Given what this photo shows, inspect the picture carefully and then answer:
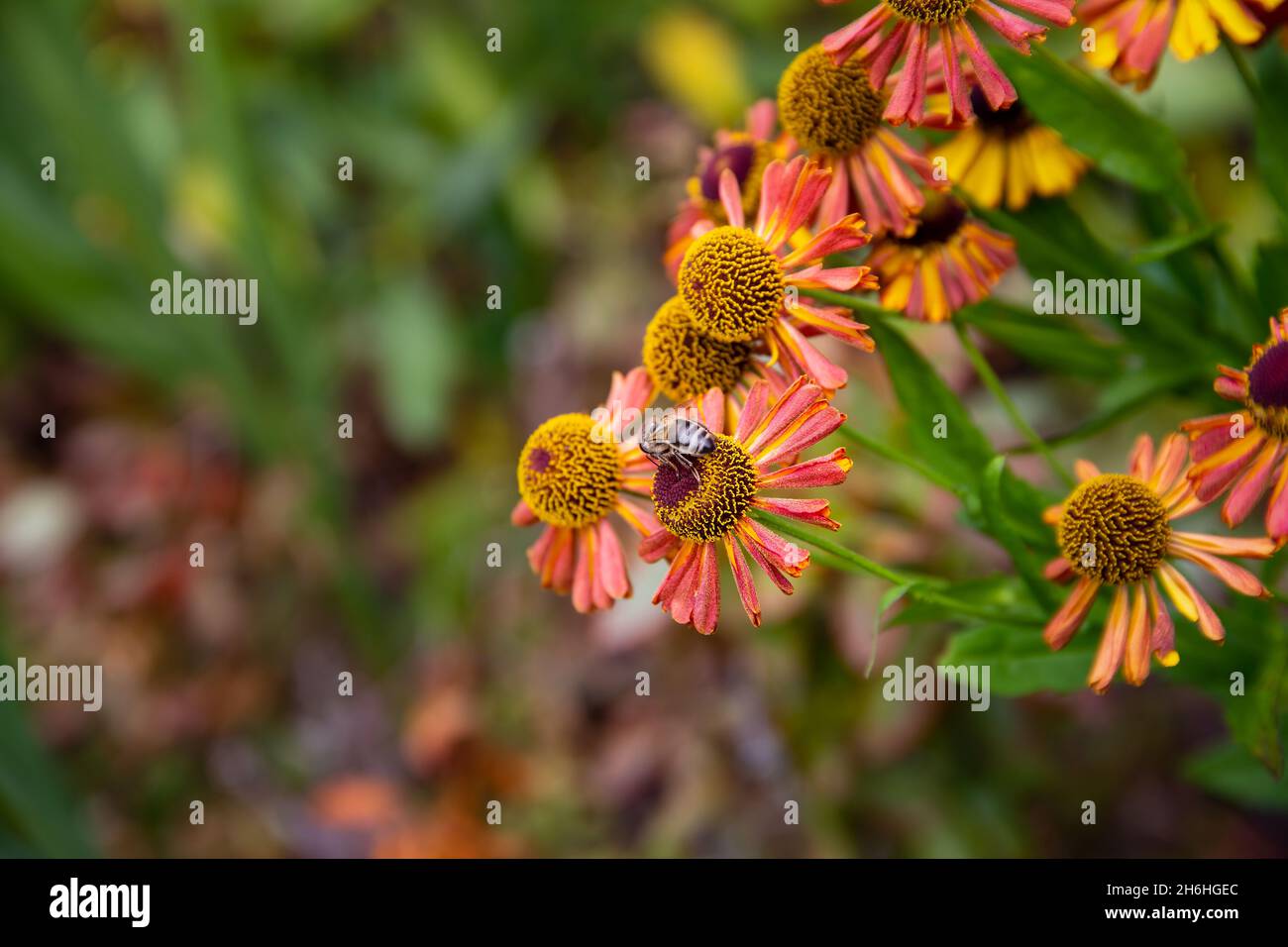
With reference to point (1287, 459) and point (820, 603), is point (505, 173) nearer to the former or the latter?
point (820, 603)

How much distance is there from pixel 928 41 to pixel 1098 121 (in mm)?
116

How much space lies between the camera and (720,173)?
0.60 metres

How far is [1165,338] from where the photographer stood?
0.67 meters

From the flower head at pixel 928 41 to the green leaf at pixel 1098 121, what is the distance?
0.04 metres

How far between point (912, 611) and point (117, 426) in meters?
1.99

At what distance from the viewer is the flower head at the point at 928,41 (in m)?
0.51

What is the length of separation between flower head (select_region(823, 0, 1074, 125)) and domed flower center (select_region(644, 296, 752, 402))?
0.44 feet

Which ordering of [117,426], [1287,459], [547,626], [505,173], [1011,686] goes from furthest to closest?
1. [117,426]
2. [505,173]
3. [547,626]
4. [1011,686]
5. [1287,459]

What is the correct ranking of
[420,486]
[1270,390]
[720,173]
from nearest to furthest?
[1270,390]
[720,173]
[420,486]

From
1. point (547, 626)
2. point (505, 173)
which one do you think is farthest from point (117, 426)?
point (547, 626)

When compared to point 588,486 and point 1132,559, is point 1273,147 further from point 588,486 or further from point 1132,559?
point 588,486

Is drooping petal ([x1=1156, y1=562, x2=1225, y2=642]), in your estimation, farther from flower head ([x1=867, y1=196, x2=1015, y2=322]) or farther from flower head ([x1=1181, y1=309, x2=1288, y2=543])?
flower head ([x1=867, y1=196, x2=1015, y2=322])

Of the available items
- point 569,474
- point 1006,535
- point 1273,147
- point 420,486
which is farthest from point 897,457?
point 420,486

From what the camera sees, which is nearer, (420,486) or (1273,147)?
(1273,147)
